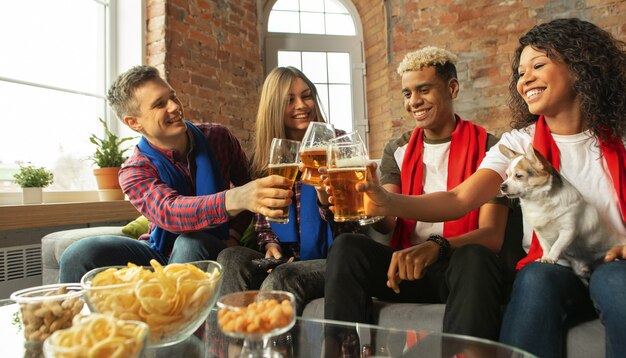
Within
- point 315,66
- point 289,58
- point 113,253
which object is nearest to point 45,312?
point 113,253

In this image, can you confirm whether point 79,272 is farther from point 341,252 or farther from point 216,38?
point 216,38

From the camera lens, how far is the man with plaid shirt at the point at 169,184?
167 cm

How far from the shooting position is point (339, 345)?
3.15 ft

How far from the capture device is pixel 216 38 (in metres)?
4.11

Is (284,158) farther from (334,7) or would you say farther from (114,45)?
(334,7)

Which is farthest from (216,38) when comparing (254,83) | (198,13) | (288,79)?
(288,79)

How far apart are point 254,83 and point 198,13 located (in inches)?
34.0

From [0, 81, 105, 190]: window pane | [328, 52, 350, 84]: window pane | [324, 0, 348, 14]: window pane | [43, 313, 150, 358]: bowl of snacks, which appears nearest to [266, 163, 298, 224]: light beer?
[43, 313, 150, 358]: bowl of snacks

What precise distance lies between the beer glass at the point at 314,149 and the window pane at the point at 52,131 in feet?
8.18

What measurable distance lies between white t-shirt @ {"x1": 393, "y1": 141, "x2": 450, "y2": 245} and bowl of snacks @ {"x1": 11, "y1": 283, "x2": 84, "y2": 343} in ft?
3.83

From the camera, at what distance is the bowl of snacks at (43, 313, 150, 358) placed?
0.63 m

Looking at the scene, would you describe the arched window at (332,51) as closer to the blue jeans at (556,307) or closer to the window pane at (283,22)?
the window pane at (283,22)

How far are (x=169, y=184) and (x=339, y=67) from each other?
12.3ft

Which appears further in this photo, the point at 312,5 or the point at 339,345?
the point at 312,5
